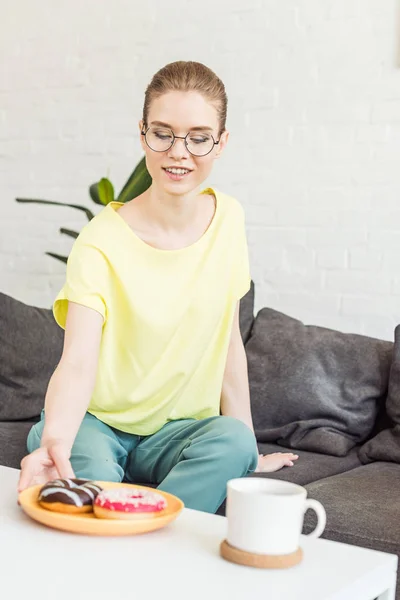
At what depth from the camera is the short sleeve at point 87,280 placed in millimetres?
1791

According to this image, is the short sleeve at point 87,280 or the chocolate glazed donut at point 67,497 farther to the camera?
the short sleeve at point 87,280

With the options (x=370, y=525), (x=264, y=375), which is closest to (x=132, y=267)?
(x=370, y=525)

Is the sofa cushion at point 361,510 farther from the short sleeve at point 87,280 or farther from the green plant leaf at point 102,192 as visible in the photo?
the green plant leaf at point 102,192

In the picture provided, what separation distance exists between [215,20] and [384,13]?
0.65 meters

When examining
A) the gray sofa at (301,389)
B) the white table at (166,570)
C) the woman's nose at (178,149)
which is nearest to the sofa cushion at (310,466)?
the gray sofa at (301,389)

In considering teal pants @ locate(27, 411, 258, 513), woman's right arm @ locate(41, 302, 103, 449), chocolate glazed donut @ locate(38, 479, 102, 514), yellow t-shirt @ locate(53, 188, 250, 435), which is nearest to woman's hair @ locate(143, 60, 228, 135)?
yellow t-shirt @ locate(53, 188, 250, 435)

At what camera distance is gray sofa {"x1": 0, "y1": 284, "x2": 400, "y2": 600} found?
2.49 metres

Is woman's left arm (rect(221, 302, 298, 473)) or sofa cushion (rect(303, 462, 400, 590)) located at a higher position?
woman's left arm (rect(221, 302, 298, 473))

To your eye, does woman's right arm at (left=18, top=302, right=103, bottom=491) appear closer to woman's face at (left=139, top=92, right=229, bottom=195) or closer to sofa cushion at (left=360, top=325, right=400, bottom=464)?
woman's face at (left=139, top=92, right=229, bottom=195)

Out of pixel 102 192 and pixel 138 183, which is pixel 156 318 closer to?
pixel 138 183

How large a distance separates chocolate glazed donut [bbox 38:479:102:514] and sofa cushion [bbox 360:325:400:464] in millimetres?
1363

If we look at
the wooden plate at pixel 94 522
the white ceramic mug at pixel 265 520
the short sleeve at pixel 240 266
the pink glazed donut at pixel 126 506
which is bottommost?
the wooden plate at pixel 94 522

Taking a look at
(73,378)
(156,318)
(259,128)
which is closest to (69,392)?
(73,378)

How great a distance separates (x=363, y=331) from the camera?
3.14 meters
